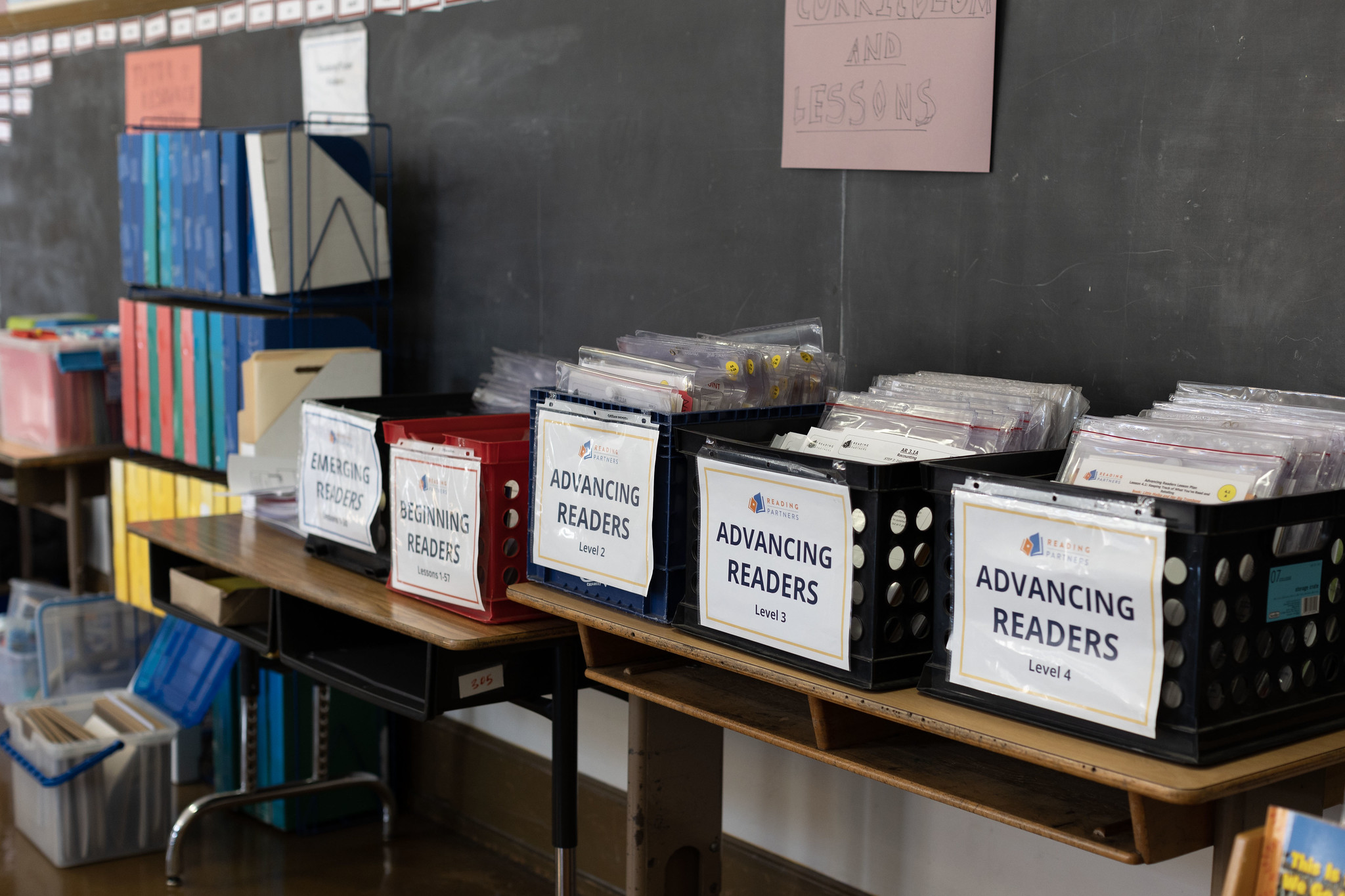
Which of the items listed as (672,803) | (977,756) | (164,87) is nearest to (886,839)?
(672,803)

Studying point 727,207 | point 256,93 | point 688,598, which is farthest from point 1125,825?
point 256,93

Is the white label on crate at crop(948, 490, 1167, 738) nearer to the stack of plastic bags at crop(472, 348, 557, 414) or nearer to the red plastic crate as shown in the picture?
the red plastic crate

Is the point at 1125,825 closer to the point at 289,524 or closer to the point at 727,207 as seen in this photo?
the point at 727,207

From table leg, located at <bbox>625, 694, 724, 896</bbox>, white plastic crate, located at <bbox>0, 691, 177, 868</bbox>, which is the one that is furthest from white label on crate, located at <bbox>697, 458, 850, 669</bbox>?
white plastic crate, located at <bbox>0, 691, 177, 868</bbox>

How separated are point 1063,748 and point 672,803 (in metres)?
0.86

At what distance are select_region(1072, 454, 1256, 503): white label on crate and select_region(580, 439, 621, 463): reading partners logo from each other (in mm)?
636

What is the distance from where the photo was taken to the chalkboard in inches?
69.4

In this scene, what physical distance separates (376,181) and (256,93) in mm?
685

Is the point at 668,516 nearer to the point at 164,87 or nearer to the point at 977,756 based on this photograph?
the point at 977,756

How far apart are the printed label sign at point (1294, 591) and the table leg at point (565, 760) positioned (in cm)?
113

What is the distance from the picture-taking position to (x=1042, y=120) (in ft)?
6.48

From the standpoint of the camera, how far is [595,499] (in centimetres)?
190

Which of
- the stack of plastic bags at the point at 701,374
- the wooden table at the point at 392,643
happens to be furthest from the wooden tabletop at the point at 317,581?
the stack of plastic bags at the point at 701,374

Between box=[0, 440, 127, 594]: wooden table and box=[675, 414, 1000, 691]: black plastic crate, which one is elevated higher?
box=[675, 414, 1000, 691]: black plastic crate
